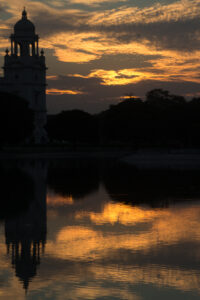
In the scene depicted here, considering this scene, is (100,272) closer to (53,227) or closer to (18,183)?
(53,227)

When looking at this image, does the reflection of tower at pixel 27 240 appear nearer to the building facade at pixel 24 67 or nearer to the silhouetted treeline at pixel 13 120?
the silhouetted treeline at pixel 13 120

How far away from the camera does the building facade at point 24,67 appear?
531 ft

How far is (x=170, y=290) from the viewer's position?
11.8 meters

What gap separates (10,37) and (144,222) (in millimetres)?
147889

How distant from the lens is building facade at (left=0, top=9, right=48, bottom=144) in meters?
162

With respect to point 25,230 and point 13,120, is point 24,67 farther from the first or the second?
point 25,230

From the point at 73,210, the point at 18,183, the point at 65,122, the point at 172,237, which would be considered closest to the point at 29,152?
the point at 65,122

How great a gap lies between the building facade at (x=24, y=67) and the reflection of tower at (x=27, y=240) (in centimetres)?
13898

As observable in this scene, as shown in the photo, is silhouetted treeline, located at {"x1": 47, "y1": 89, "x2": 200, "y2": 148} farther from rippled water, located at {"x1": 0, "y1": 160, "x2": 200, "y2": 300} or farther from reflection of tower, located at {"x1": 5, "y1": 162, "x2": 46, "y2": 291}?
reflection of tower, located at {"x1": 5, "y1": 162, "x2": 46, "y2": 291}

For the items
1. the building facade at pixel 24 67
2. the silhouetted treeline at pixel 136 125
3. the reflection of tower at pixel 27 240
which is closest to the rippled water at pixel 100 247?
the reflection of tower at pixel 27 240

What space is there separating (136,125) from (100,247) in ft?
359

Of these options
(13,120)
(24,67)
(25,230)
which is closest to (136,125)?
(13,120)

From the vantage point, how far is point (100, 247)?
16062 millimetres

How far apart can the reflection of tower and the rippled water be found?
0.07ft
